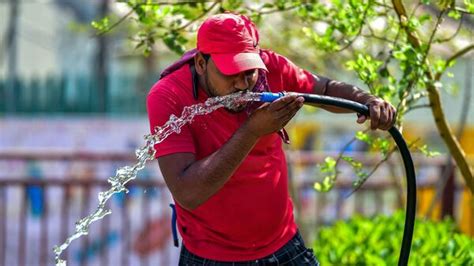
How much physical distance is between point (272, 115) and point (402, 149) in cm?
65

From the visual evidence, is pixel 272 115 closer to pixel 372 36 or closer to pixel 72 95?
pixel 372 36

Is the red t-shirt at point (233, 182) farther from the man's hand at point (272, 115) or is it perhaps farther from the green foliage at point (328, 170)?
the green foliage at point (328, 170)

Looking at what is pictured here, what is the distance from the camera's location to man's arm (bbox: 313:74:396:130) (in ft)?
10.2

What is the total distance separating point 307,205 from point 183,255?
5430mm

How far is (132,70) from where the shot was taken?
12.6 m

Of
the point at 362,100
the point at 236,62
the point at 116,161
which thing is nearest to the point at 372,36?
the point at 362,100

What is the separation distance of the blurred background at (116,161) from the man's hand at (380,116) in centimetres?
220

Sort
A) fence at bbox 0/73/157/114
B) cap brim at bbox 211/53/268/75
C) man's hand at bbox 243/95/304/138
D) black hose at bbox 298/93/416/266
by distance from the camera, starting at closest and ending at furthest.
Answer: man's hand at bbox 243/95/304/138, cap brim at bbox 211/53/268/75, black hose at bbox 298/93/416/266, fence at bbox 0/73/157/114

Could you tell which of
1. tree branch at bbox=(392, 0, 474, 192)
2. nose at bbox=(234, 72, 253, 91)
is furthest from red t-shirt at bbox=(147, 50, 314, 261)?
tree branch at bbox=(392, 0, 474, 192)

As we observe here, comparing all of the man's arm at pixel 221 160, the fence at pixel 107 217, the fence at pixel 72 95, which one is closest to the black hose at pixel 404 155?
the man's arm at pixel 221 160

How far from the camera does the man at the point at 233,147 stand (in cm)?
292

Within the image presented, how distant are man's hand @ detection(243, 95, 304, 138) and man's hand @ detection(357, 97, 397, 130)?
1.14ft

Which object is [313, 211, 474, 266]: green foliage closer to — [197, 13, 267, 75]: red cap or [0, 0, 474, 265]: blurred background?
[0, 0, 474, 265]: blurred background

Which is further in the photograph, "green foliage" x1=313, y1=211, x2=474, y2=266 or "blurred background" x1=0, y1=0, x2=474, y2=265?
"blurred background" x1=0, y1=0, x2=474, y2=265
